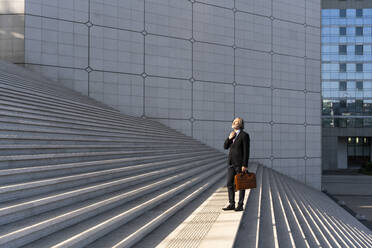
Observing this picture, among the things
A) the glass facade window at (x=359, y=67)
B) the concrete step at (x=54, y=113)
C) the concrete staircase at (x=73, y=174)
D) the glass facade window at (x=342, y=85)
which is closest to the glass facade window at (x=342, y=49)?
the glass facade window at (x=359, y=67)

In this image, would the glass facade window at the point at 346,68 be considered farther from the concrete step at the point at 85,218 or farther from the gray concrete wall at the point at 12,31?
the concrete step at the point at 85,218

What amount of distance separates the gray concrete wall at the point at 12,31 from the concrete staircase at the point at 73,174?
2.30m

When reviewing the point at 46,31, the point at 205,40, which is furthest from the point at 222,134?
the point at 46,31

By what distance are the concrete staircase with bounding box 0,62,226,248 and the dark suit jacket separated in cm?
114

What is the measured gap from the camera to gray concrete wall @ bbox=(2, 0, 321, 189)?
10297mm

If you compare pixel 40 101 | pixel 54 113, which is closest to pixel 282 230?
pixel 54 113

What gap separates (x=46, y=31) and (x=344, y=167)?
32091mm

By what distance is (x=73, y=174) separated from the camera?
4.26m

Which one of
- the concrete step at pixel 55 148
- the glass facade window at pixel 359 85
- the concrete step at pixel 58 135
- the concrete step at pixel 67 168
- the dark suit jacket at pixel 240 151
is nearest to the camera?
the concrete step at pixel 67 168

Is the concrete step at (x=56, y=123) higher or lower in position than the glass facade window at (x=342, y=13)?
lower

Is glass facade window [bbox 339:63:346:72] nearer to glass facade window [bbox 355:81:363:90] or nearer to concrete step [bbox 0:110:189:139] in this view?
glass facade window [bbox 355:81:363:90]

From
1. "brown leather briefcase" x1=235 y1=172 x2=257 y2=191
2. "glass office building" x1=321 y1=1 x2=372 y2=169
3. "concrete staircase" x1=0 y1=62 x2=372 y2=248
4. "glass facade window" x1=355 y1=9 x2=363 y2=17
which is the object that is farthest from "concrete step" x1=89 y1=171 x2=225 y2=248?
"glass facade window" x1=355 y1=9 x2=363 y2=17

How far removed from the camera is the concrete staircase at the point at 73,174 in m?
2.93

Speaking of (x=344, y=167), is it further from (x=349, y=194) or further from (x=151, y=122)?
(x=151, y=122)
